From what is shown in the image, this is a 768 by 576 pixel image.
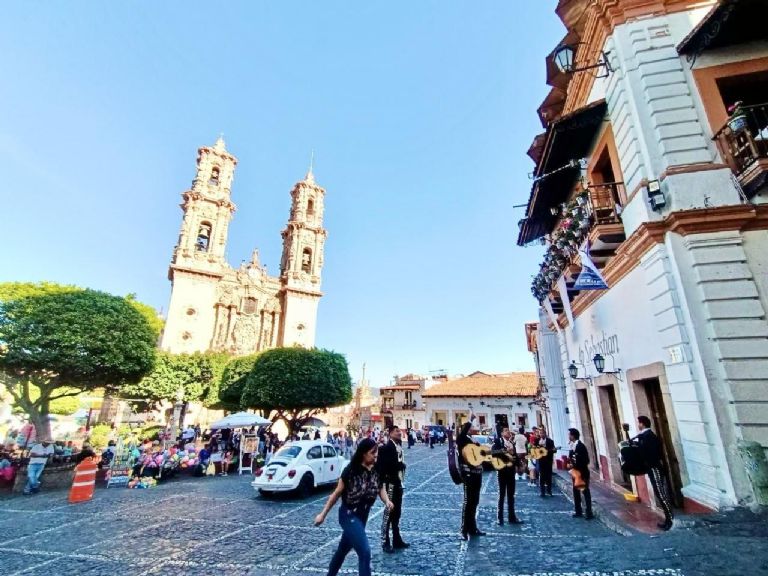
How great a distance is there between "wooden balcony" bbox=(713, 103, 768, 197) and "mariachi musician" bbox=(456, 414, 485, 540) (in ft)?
20.0

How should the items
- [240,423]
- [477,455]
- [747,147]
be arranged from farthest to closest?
[240,423] < [747,147] < [477,455]

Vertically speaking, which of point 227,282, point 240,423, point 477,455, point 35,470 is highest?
point 227,282

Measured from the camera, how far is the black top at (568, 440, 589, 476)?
287 inches

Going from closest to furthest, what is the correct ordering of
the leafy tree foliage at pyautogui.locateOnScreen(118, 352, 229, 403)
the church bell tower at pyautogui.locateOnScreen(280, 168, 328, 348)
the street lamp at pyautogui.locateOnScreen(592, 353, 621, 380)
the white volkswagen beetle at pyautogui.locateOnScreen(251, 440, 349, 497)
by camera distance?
the street lamp at pyautogui.locateOnScreen(592, 353, 621, 380) → the white volkswagen beetle at pyautogui.locateOnScreen(251, 440, 349, 497) → the leafy tree foliage at pyautogui.locateOnScreen(118, 352, 229, 403) → the church bell tower at pyautogui.locateOnScreen(280, 168, 328, 348)

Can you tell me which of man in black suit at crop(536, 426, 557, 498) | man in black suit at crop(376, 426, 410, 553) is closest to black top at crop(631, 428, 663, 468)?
man in black suit at crop(376, 426, 410, 553)

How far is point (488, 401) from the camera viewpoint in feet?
128

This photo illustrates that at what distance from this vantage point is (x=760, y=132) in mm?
6059

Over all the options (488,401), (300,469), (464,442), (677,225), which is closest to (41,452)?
(300,469)

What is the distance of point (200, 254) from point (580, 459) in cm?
4001

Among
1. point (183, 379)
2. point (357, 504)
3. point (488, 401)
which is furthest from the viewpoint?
point (488, 401)

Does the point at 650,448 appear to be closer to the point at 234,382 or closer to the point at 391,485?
the point at 391,485

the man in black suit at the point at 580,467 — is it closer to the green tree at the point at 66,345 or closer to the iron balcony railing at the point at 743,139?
the iron balcony railing at the point at 743,139

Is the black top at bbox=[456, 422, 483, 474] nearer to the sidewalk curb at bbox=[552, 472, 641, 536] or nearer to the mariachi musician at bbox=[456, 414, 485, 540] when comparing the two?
the mariachi musician at bbox=[456, 414, 485, 540]

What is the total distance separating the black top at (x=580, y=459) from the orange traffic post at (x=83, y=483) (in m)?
14.2
